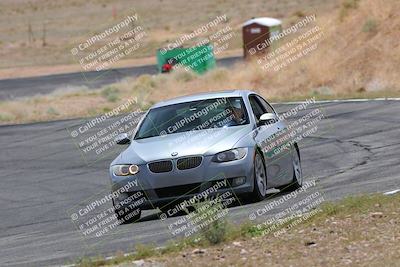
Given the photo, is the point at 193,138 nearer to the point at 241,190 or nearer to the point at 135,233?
the point at 241,190

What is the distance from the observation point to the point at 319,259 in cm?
884

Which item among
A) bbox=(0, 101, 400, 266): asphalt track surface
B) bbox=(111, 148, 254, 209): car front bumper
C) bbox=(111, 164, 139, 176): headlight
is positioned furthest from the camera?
bbox=(111, 164, 139, 176): headlight

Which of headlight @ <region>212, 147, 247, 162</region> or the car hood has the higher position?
the car hood

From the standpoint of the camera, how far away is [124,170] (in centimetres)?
1316

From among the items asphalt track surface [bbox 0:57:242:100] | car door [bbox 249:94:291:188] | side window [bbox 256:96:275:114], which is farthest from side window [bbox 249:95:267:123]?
asphalt track surface [bbox 0:57:242:100]

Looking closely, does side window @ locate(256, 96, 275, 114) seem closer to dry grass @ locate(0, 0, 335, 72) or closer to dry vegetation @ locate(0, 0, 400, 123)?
dry vegetation @ locate(0, 0, 400, 123)

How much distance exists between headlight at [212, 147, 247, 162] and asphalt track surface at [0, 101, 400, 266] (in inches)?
24.1

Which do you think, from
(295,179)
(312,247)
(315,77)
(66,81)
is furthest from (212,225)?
(66,81)

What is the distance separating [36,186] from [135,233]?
771 centimetres

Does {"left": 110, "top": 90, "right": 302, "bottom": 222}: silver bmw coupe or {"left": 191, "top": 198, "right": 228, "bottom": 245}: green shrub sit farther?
{"left": 110, "top": 90, "right": 302, "bottom": 222}: silver bmw coupe

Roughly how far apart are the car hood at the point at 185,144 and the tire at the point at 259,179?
1.22 feet

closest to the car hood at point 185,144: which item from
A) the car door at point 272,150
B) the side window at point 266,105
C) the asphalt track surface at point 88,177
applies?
the car door at point 272,150

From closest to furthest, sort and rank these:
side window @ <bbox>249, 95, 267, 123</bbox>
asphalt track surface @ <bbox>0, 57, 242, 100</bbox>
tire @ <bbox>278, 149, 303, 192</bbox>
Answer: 1. side window @ <bbox>249, 95, 267, 123</bbox>
2. tire @ <bbox>278, 149, 303, 192</bbox>
3. asphalt track surface @ <bbox>0, 57, 242, 100</bbox>

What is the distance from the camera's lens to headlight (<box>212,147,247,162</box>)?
12883 millimetres
